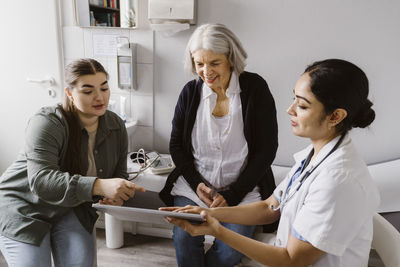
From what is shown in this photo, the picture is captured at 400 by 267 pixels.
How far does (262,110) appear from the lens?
1454mm

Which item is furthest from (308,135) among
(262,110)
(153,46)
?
(153,46)

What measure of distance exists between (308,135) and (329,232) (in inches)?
11.7

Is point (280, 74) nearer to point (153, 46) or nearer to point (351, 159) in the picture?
point (153, 46)

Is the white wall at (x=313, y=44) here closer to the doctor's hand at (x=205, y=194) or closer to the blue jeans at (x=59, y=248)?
the doctor's hand at (x=205, y=194)

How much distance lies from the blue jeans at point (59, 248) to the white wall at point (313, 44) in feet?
4.01

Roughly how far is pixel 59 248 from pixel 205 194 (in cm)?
65

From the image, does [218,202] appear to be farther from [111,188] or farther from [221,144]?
[111,188]

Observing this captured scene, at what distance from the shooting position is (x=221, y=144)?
1.47 meters

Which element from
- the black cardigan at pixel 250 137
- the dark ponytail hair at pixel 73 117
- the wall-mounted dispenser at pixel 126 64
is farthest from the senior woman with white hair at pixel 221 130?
the wall-mounted dispenser at pixel 126 64

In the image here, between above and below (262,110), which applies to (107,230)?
below

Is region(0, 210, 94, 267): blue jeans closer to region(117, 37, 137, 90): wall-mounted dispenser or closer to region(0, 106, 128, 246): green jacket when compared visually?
region(0, 106, 128, 246): green jacket

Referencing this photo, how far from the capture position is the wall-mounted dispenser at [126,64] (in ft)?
6.73

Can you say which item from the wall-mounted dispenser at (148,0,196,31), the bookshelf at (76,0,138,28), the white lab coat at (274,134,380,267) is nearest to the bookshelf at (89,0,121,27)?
the bookshelf at (76,0,138,28)

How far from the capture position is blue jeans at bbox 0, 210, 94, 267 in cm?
117
